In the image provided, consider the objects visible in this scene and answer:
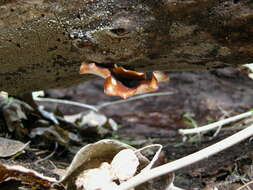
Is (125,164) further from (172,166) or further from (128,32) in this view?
(128,32)

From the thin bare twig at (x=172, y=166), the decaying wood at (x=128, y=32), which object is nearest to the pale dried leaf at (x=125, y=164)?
the thin bare twig at (x=172, y=166)

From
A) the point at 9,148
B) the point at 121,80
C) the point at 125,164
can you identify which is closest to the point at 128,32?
the point at 121,80

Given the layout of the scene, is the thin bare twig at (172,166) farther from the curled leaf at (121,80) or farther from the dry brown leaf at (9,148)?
the dry brown leaf at (9,148)

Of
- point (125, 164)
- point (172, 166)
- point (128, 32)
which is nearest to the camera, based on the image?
point (172, 166)

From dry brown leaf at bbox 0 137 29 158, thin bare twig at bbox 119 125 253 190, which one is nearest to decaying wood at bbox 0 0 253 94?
dry brown leaf at bbox 0 137 29 158

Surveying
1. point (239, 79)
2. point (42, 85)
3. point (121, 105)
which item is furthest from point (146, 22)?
point (239, 79)

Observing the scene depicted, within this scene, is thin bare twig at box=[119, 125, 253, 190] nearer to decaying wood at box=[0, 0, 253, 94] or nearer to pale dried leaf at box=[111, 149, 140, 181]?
pale dried leaf at box=[111, 149, 140, 181]

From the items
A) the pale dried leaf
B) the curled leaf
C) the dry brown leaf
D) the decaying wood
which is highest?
the decaying wood

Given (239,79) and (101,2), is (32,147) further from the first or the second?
(239,79)
